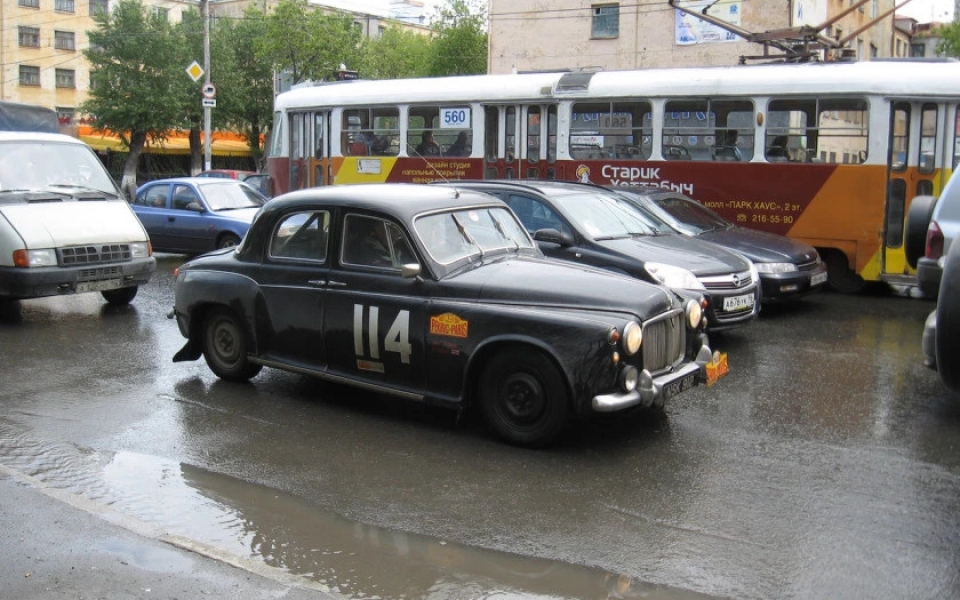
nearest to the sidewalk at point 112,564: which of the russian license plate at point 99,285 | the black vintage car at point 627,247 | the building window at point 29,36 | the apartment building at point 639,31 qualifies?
the black vintage car at point 627,247

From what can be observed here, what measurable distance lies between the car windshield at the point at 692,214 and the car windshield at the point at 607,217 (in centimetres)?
108

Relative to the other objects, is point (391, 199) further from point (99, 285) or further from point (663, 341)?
point (99, 285)

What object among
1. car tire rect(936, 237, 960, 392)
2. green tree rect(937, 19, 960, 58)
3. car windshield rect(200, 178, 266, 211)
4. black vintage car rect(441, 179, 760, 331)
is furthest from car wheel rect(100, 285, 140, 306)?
green tree rect(937, 19, 960, 58)

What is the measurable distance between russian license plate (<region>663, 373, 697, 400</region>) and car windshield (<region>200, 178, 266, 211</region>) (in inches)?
461

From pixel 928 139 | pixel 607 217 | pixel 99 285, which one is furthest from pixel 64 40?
pixel 607 217

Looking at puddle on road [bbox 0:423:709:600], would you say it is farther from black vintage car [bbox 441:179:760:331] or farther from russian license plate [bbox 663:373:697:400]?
black vintage car [bbox 441:179:760:331]

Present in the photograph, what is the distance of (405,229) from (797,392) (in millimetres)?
3640

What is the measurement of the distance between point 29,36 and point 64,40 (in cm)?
234

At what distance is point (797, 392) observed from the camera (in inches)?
322

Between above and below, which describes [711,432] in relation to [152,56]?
below

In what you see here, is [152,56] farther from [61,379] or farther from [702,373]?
[702,373]

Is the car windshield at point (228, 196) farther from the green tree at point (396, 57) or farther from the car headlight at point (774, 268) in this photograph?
the green tree at point (396, 57)

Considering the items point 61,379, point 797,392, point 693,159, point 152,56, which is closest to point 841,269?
point 693,159

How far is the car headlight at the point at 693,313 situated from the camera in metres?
7.01
